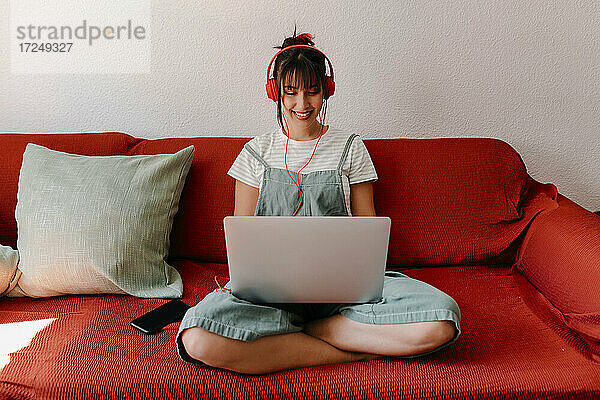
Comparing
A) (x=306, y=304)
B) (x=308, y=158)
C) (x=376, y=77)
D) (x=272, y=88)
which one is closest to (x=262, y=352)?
(x=306, y=304)

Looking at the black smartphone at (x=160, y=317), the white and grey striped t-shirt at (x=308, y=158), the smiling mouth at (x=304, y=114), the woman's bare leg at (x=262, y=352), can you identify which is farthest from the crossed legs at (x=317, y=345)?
the smiling mouth at (x=304, y=114)

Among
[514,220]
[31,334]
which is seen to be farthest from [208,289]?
[514,220]

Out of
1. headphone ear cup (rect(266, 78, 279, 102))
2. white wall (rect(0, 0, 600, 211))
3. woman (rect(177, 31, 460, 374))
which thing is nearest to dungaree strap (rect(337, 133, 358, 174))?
woman (rect(177, 31, 460, 374))

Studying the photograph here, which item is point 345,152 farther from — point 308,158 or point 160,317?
point 160,317

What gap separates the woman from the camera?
49.7 inches

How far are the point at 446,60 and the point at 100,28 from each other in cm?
121

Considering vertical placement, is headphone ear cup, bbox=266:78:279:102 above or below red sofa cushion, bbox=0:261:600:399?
above

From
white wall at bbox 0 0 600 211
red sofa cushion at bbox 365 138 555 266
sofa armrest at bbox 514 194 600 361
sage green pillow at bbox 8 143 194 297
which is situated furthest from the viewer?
white wall at bbox 0 0 600 211

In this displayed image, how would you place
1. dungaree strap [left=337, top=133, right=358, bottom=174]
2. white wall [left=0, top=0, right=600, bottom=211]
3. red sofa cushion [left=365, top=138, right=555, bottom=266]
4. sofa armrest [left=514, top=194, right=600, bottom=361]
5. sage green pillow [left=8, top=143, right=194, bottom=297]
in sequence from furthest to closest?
white wall [left=0, top=0, right=600, bottom=211] < red sofa cushion [left=365, top=138, right=555, bottom=266] < dungaree strap [left=337, top=133, right=358, bottom=174] < sage green pillow [left=8, top=143, right=194, bottom=297] < sofa armrest [left=514, top=194, right=600, bottom=361]

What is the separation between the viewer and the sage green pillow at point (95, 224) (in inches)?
64.1

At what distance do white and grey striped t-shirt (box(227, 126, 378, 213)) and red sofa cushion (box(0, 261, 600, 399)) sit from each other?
50cm

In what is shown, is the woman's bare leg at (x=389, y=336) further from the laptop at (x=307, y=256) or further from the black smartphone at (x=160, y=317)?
the black smartphone at (x=160, y=317)

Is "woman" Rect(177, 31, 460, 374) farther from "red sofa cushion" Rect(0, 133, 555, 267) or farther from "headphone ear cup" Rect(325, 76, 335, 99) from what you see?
"red sofa cushion" Rect(0, 133, 555, 267)

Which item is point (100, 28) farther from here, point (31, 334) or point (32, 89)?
point (31, 334)
